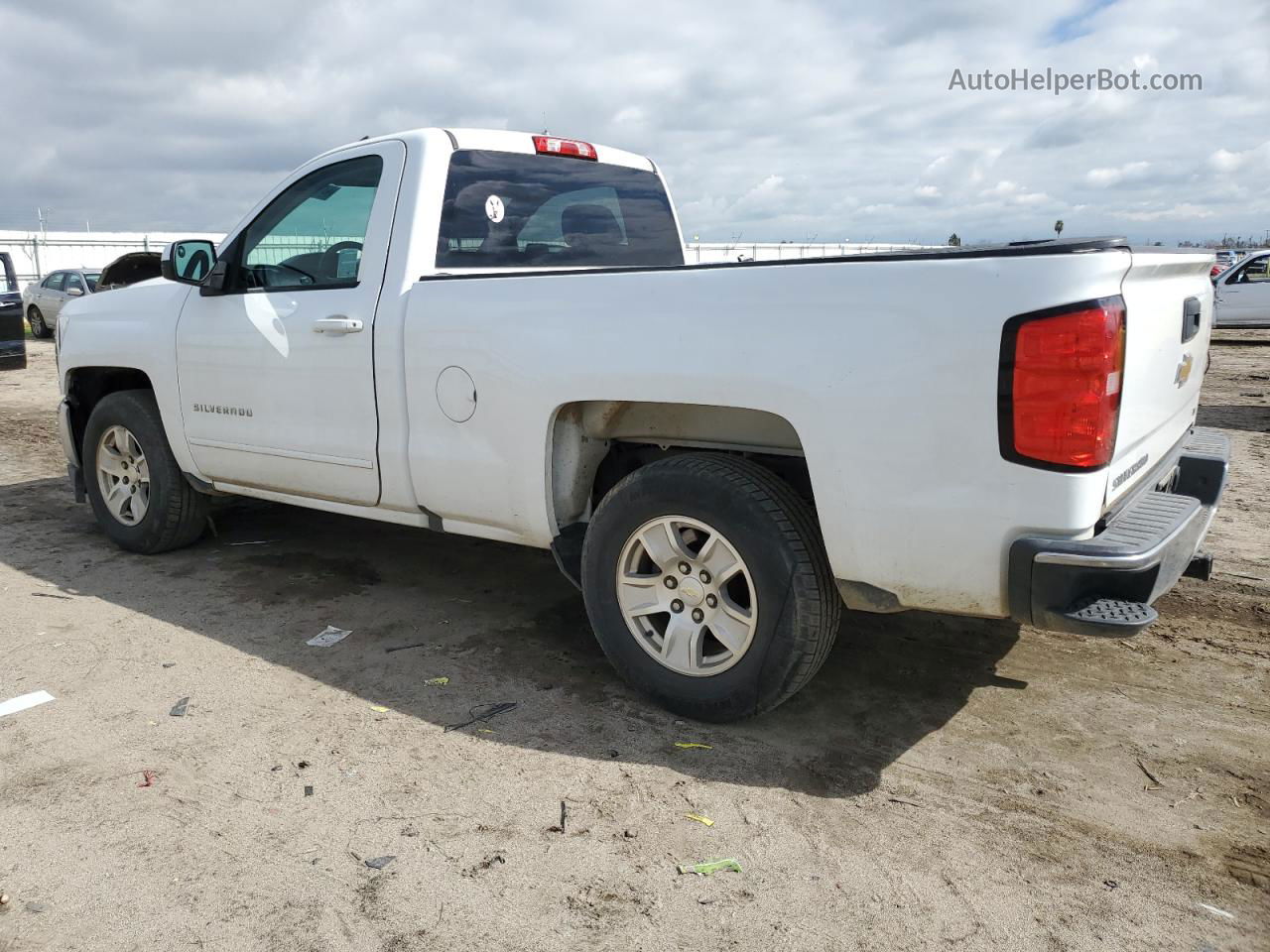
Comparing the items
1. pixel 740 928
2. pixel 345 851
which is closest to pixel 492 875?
pixel 345 851

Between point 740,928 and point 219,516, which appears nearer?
point 740,928

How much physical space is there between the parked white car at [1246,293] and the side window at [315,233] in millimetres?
17353

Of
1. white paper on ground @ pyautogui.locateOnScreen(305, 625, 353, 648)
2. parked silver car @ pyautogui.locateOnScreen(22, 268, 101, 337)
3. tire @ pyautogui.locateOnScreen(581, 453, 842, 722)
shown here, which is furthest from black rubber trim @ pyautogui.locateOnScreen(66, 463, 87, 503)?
parked silver car @ pyautogui.locateOnScreen(22, 268, 101, 337)

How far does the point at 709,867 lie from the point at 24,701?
2.68 m

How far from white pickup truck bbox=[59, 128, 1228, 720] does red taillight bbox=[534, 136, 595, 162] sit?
0.06 ft

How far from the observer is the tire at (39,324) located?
22.3 metres

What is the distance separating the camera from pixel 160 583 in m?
5.07

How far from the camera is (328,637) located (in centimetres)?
434

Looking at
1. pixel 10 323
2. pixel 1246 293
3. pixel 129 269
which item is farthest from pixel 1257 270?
pixel 129 269

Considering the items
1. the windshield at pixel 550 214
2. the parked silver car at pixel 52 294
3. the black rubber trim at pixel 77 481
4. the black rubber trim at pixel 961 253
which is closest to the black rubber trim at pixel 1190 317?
the black rubber trim at pixel 961 253

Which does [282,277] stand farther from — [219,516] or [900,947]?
[900,947]

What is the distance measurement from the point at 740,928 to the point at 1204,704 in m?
2.14

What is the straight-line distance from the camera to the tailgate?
2756mm

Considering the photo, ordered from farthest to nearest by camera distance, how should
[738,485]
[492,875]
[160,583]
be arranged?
1. [160,583]
2. [738,485]
3. [492,875]
